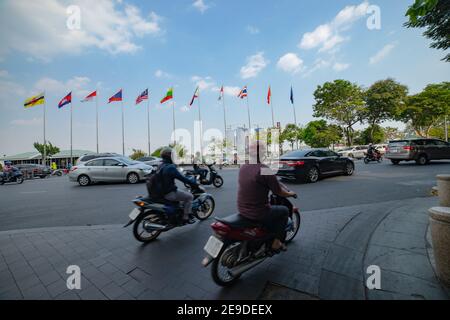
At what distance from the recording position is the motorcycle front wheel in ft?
7.70

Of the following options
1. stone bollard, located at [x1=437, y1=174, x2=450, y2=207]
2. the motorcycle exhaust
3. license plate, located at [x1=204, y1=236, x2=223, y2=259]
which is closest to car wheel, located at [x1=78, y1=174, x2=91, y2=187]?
license plate, located at [x1=204, y1=236, x2=223, y2=259]

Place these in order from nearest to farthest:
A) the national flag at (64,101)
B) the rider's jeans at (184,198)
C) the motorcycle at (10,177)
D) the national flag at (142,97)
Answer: the rider's jeans at (184,198) < the motorcycle at (10,177) < the national flag at (64,101) < the national flag at (142,97)

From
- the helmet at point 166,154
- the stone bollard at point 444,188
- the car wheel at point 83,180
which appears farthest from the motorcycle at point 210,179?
the stone bollard at point 444,188

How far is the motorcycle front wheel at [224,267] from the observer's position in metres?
2.35

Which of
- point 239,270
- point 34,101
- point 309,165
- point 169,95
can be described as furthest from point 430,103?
point 34,101

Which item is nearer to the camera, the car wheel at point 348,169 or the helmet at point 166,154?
the helmet at point 166,154

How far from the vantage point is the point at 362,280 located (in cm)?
242

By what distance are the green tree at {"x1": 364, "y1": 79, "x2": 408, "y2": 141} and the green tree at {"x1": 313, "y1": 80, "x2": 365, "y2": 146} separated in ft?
4.39

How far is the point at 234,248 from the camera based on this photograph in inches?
98.7

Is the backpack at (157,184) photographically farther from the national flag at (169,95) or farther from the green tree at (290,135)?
the green tree at (290,135)

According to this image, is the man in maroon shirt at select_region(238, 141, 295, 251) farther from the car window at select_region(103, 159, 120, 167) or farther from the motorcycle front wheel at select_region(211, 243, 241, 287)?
the car window at select_region(103, 159, 120, 167)

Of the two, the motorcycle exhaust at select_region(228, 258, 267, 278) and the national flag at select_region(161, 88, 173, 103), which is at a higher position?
the national flag at select_region(161, 88, 173, 103)

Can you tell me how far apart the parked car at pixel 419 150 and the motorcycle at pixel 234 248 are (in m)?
15.3
